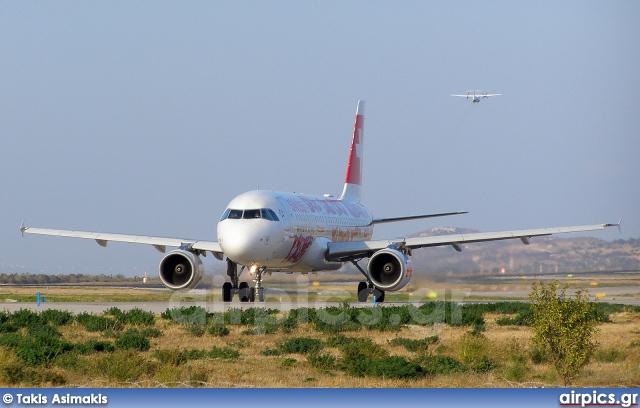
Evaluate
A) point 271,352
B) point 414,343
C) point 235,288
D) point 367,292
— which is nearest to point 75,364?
point 271,352

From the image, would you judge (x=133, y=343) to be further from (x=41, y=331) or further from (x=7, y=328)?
(x=7, y=328)

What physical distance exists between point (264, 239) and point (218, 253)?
4548mm

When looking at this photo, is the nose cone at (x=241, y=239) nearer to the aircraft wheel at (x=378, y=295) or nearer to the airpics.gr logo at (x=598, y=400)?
the aircraft wheel at (x=378, y=295)

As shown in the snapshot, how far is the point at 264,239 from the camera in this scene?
34438mm

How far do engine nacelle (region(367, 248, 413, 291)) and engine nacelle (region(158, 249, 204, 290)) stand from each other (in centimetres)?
595

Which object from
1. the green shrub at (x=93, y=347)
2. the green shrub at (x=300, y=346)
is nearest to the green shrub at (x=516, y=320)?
the green shrub at (x=300, y=346)

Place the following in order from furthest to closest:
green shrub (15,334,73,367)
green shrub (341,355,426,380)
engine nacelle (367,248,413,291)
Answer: engine nacelle (367,248,413,291), green shrub (15,334,73,367), green shrub (341,355,426,380)

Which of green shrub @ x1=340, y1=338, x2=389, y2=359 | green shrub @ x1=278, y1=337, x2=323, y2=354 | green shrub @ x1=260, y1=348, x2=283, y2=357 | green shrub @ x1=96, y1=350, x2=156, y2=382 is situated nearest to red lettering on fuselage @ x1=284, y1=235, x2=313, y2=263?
green shrub @ x1=278, y1=337, x2=323, y2=354

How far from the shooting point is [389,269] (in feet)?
120

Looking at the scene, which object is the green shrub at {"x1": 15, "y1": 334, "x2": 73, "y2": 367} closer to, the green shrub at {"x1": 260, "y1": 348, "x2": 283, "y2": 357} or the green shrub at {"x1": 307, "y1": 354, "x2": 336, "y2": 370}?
the green shrub at {"x1": 260, "y1": 348, "x2": 283, "y2": 357}

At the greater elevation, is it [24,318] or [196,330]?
[24,318]

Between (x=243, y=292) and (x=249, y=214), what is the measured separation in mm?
4942

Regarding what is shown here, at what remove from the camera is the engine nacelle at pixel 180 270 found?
36719 mm

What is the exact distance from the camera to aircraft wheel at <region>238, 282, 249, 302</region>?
38.5 metres
